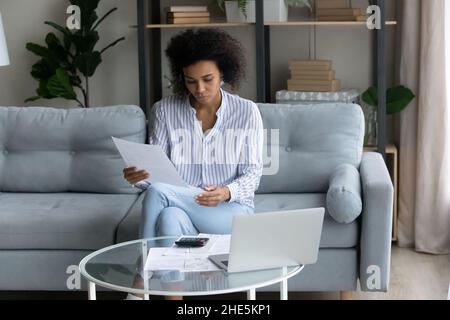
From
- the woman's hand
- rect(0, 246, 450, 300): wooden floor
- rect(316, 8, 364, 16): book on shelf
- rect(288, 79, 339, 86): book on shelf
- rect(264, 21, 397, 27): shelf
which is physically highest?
rect(316, 8, 364, 16): book on shelf

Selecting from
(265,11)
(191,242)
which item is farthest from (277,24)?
(191,242)

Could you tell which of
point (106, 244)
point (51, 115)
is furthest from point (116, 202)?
point (51, 115)

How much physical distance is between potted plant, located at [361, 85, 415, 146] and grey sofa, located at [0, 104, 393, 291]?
0.55m

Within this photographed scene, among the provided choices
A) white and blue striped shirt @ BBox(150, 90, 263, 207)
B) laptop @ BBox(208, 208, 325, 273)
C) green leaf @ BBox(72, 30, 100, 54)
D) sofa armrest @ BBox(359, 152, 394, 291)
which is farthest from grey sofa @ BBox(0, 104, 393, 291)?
laptop @ BBox(208, 208, 325, 273)

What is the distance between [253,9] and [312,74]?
0.44 m

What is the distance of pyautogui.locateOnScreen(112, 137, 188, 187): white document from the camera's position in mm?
3064

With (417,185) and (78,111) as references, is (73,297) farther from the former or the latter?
(417,185)

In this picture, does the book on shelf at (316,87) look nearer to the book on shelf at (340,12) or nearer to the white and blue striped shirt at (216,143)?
the book on shelf at (340,12)

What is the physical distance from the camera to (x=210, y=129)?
3.52 metres

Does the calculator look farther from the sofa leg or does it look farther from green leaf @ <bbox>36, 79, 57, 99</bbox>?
green leaf @ <bbox>36, 79, 57, 99</bbox>

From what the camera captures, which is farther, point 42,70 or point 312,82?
point 42,70

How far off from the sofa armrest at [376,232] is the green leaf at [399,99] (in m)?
1.05

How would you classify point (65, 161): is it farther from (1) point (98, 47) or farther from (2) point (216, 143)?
(1) point (98, 47)
